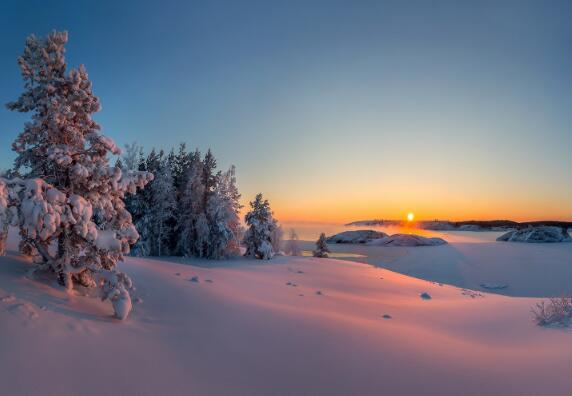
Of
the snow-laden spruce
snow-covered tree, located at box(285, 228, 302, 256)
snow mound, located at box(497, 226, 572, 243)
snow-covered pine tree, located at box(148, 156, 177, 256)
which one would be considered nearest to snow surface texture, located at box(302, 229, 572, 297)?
snow mound, located at box(497, 226, 572, 243)

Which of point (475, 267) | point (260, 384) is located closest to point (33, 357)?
point (260, 384)

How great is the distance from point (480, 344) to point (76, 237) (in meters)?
10.0

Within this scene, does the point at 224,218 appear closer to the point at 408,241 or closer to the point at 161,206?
the point at 161,206

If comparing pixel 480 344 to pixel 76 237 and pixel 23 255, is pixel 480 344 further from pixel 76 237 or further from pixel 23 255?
pixel 23 255

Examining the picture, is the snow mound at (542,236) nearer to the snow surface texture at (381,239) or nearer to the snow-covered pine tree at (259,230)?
the snow surface texture at (381,239)

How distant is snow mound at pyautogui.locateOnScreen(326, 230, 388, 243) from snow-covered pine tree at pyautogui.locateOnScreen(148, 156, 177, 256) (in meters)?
46.6

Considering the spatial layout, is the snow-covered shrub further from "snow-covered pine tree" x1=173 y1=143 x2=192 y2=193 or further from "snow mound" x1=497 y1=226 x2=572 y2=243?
"snow mound" x1=497 y1=226 x2=572 y2=243

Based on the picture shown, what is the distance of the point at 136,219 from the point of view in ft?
110

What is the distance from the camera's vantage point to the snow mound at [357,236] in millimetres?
71500

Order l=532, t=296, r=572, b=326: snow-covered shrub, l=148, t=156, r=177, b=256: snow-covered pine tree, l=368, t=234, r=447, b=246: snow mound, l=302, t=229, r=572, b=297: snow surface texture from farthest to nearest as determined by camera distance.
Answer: l=368, t=234, r=447, b=246: snow mound
l=148, t=156, r=177, b=256: snow-covered pine tree
l=302, t=229, r=572, b=297: snow surface texture
l=532, t=296, r=572, b=326: snow-covered shrub

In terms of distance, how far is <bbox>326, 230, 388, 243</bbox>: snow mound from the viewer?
71.5 metres

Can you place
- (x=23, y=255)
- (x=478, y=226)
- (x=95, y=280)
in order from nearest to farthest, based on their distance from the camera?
(x=95, y=280) → (x=23, y=255) → (x=478, y=226)

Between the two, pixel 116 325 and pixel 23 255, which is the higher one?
pixel 23 255

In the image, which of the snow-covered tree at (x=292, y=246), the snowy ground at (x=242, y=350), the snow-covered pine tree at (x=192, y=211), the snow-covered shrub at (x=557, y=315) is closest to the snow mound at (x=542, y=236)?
the snow-covered tree at (x=292, y=246)
